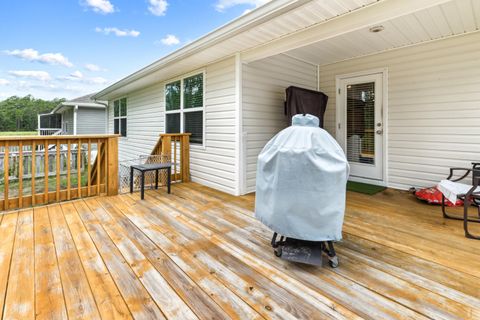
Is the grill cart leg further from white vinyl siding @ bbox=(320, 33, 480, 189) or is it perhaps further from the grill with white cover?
white vinyl siding @ bbox=(320, 33, 480, 189)

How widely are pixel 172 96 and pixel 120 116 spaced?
13.4ft

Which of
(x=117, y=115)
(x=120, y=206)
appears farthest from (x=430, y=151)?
(x=117, y=115)

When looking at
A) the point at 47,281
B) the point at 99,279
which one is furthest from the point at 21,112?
the point at 99,279

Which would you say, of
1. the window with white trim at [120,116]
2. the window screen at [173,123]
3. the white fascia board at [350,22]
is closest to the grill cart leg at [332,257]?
the white fascia board at [350,22]

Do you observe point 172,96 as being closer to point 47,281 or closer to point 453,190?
point 47,281

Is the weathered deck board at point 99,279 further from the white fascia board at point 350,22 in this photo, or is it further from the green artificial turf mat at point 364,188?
the green artificial turf mat at point 364,188

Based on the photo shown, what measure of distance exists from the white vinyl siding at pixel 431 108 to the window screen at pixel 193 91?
3080mm

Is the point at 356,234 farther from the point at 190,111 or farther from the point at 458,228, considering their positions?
the point at 190,111

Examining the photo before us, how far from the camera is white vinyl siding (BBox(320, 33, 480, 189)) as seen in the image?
3.67 meters

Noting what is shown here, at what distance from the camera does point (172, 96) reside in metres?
6.04

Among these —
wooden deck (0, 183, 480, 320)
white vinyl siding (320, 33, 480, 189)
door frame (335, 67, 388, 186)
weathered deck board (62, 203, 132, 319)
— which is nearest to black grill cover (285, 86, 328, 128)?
door frame (335, 67, 388, 186)

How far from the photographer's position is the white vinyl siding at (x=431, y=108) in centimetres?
367

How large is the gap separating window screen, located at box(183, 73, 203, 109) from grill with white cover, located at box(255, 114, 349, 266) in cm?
346

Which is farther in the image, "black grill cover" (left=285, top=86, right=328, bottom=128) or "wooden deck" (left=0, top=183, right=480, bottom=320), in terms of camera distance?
"black grill cover" (left=285, top=86, right=328, bottom=128)
